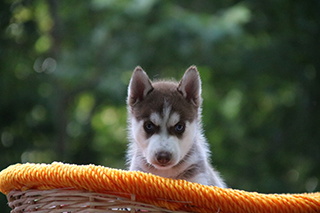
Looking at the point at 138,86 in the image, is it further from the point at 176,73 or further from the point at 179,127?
the point at 176,73

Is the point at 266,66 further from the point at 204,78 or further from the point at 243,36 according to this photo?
the point at 204,78

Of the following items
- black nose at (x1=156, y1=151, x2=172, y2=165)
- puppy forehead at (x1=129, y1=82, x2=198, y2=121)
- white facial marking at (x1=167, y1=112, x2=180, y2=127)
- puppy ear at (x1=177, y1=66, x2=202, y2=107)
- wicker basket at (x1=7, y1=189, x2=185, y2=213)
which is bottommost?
wicker basket at (x1=7, y1=189, x2=185, y2=213)

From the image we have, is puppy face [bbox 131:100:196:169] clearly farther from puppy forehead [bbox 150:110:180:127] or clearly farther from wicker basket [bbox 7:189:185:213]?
wicker basket [bbox 7:189:185:213]

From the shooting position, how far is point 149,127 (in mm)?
2582

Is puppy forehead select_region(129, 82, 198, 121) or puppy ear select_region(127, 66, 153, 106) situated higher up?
puppy ear select_region(127, 66, 153, 106)

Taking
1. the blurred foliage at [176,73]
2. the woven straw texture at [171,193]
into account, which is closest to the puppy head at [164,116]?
the woven straw texture at [171,193]

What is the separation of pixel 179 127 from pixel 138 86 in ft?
1.48

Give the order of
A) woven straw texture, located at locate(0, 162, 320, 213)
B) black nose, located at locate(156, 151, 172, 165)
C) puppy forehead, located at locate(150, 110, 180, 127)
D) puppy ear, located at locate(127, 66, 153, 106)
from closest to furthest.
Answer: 1. woven straw texture, located at locate(0, 162, 320, 213)
2. black nose, located at locate(156, 151, 172, 165)
3. puppy forehead, located at locate(150, 110, 180, 127)
4. puppy ear, located at locate(127, 66, 153, 106)

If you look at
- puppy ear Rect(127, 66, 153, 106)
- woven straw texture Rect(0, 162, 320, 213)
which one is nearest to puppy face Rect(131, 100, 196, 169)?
puppy ear Rect(127, 66, 153, 106)

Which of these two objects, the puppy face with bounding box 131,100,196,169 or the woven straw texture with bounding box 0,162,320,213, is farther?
the puppy face with bounding box 131,100,196,169

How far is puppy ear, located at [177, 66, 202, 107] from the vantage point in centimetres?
273

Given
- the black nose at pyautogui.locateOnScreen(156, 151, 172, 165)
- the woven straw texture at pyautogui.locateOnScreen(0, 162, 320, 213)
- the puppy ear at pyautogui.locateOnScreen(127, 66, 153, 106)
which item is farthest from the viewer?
the puppy ear at pyautogui.locateOnScreen(127, 66, 153, 106)

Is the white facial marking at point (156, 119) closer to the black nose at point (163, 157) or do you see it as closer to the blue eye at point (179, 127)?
the blue eye at point (179, 127)

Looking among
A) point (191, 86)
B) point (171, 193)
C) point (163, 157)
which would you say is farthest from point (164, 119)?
point (171, 193)
